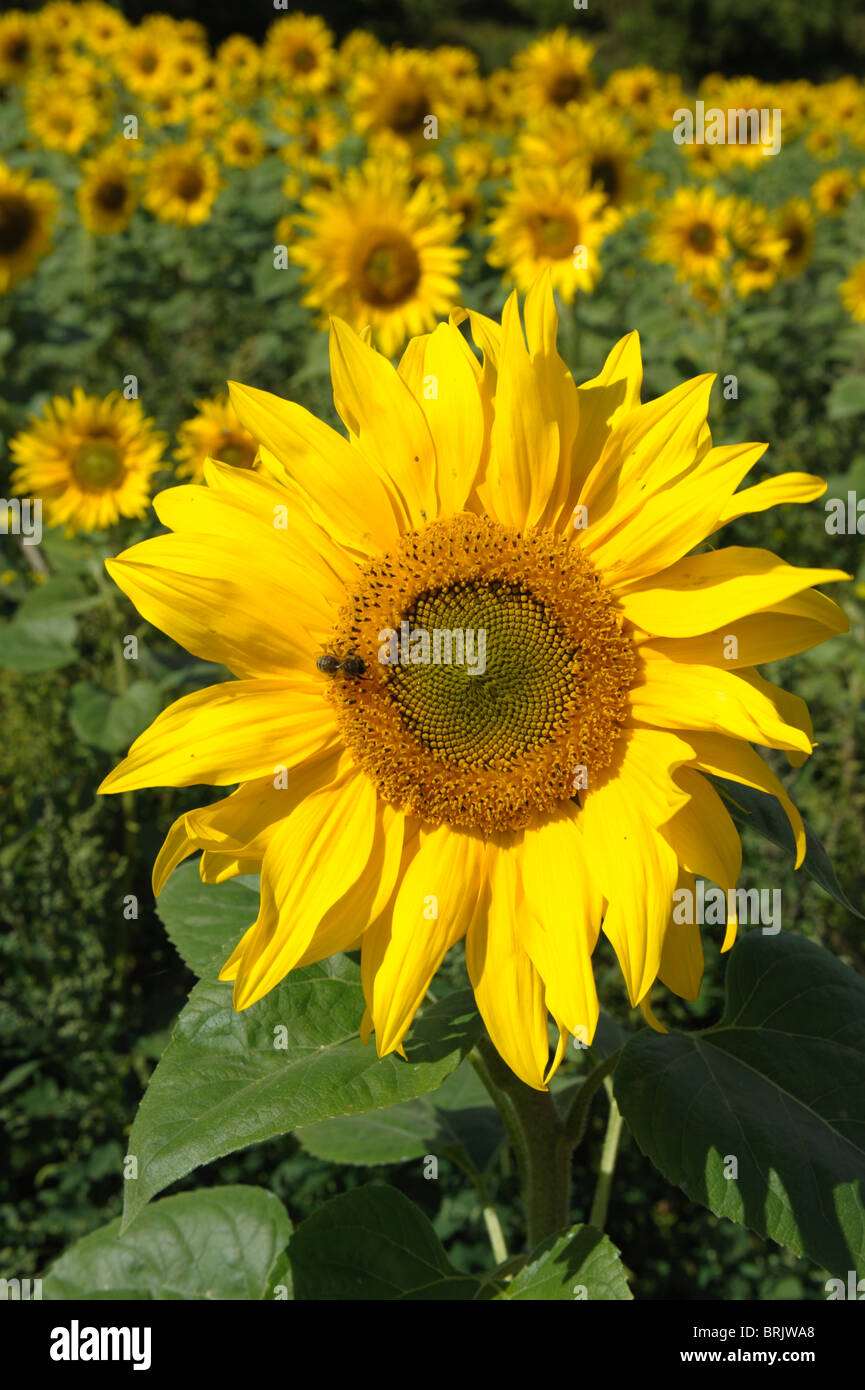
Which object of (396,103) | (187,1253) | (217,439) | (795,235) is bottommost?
(187,1253)

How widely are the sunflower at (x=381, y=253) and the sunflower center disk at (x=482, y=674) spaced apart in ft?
13.5

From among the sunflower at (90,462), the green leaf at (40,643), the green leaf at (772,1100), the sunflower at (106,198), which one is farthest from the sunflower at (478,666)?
the sunflower at (106,198)

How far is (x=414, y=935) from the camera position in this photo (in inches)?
66.4

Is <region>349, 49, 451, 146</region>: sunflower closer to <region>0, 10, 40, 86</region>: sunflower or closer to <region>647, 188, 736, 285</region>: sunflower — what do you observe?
<region>647, 188, 736, 285</region>: sunflower

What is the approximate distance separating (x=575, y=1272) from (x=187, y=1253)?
913 mm

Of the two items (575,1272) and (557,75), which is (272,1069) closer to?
(575,1272)

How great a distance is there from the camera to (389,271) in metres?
5.71

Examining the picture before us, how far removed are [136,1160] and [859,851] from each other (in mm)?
3113

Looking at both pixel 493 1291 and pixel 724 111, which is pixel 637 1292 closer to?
pixel 493 1291

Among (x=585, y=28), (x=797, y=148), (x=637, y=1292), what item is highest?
(x=585, y=28)

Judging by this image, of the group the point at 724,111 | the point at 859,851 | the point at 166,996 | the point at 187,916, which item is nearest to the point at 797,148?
the point at 724,111

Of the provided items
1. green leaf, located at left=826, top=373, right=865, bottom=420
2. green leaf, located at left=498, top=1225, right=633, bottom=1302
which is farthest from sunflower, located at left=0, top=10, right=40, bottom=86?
green leaf, located at left=498, top=1225, right=633, bottom=1302

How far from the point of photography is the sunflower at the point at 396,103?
7227 mm

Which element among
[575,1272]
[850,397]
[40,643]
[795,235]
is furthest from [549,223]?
[575,1272]
